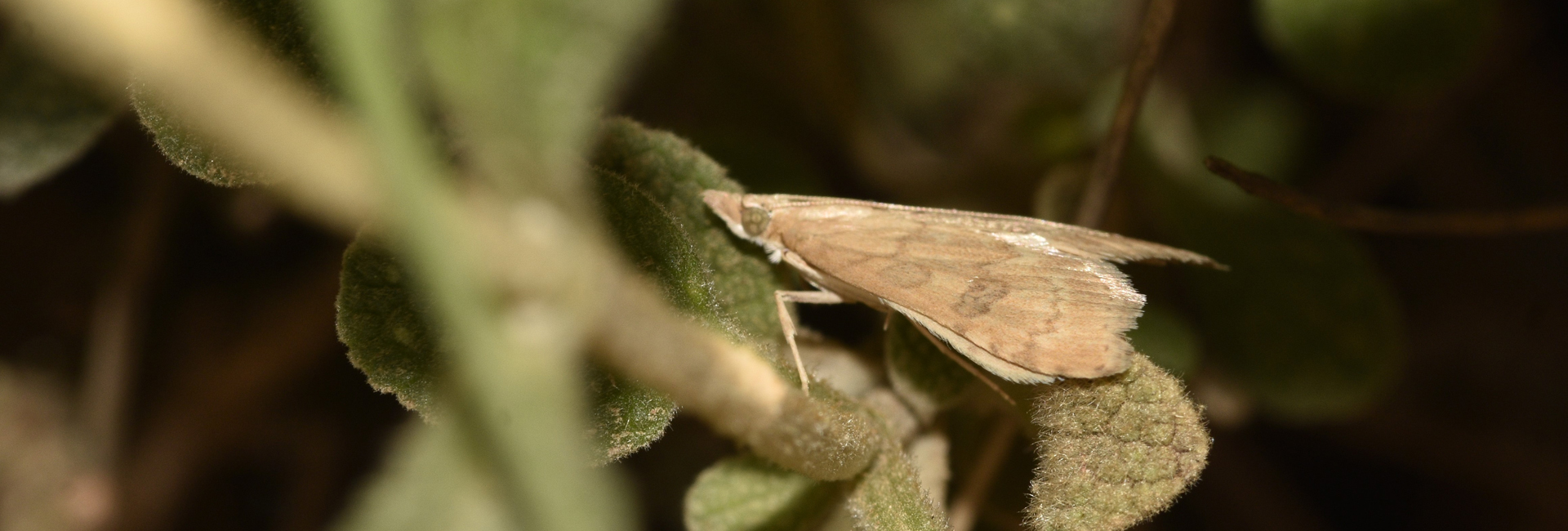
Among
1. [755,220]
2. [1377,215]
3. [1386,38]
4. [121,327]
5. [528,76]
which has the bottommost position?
[121,327]

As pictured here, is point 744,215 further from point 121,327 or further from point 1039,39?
point 121,327

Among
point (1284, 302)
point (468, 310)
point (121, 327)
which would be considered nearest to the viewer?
point (468, 310)

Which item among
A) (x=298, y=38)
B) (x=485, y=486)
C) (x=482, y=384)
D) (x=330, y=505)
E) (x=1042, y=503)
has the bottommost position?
(x=330, y=505)

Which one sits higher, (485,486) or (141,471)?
(485,486)

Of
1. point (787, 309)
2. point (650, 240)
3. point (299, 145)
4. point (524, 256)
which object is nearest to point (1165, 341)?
point (787, 309)

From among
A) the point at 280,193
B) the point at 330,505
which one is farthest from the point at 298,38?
the point at 330,505

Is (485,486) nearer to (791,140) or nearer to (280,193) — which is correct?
(280,193)
